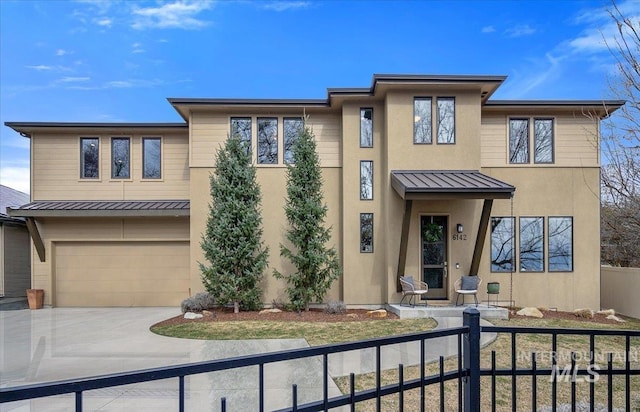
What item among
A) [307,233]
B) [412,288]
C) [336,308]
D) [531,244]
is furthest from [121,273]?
[531,244]

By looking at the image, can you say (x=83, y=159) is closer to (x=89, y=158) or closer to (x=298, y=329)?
(x=89, y=158)

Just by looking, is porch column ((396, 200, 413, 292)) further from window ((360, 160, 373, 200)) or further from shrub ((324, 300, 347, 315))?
shrub ((324, 300, 347, 315))

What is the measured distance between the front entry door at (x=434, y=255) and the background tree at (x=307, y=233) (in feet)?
8.24

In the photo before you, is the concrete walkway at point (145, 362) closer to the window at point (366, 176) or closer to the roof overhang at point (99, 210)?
the roof overhang at point (99, 210)

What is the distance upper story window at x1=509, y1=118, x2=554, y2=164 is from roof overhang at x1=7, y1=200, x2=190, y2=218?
10.3 m

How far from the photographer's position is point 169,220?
12.6 meters

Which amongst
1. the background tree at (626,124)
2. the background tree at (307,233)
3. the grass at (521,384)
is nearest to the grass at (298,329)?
the background tree at (307,233)

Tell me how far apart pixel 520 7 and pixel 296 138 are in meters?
7.06

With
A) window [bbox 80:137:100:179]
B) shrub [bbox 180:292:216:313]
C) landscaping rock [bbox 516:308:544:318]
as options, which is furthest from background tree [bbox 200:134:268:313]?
landscaping rock [bbox 516:308:544:318]

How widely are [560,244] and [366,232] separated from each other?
573 centimetres

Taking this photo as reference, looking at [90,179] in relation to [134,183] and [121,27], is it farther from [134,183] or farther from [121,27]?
[121,27]

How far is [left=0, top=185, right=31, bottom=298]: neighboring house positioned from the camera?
1388cm

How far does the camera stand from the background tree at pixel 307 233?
34.9ft

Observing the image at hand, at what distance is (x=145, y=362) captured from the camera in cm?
629
